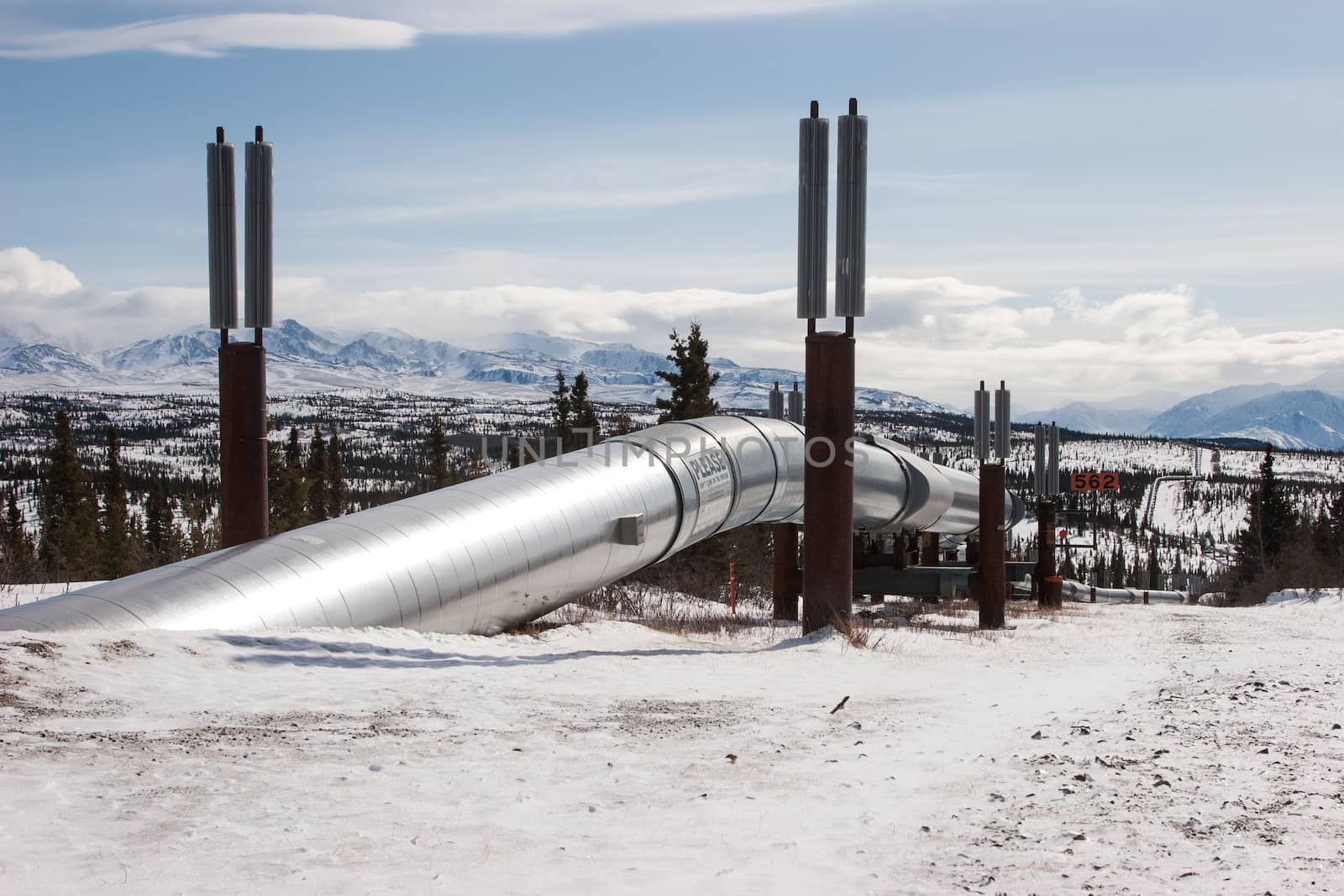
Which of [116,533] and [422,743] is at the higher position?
[422,743]

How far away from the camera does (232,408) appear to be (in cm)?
1605

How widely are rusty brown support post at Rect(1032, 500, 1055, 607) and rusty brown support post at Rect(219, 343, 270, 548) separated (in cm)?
2242

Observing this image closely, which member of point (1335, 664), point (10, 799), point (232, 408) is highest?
point (232, 408)

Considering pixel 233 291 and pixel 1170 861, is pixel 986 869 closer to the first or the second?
pixel 1170 861

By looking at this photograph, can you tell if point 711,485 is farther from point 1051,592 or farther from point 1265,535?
point 1265,535

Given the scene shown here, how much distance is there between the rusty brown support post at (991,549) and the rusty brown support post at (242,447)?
44.3 feet

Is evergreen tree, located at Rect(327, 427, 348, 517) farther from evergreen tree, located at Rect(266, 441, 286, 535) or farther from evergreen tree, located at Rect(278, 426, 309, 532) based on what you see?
evergreen tree, located at Rect(278, 426, 309, 532)

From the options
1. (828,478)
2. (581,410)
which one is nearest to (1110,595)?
(581,410)

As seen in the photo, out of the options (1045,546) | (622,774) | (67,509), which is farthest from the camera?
(67,509)

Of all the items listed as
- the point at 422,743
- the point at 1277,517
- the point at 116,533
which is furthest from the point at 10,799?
the point at 1277,517

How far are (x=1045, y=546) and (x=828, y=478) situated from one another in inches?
766

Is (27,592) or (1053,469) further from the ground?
(1053,469)

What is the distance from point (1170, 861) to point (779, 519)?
50.0ft

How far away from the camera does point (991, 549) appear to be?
2220cm
